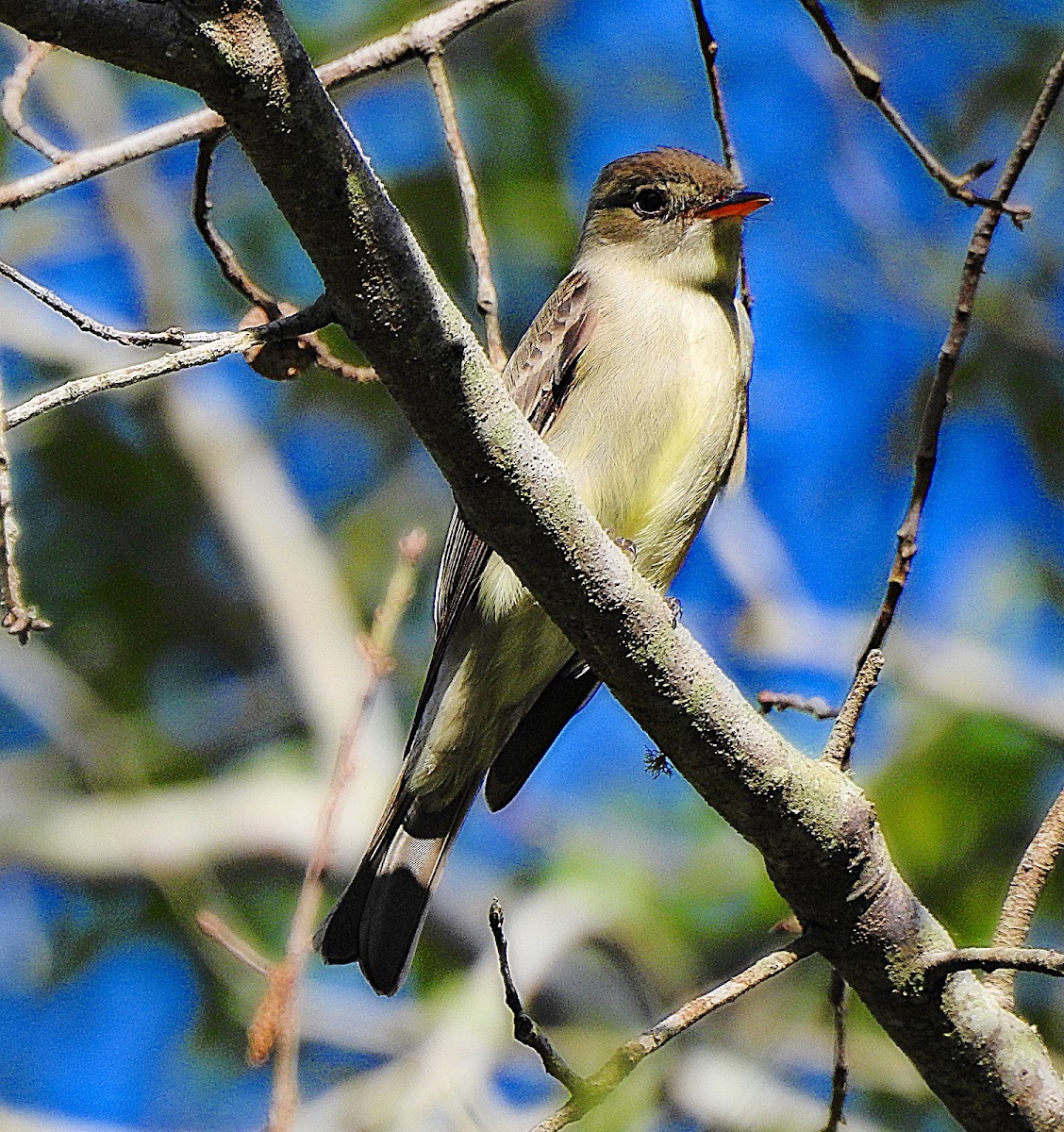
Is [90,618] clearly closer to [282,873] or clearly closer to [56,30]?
[282,873]

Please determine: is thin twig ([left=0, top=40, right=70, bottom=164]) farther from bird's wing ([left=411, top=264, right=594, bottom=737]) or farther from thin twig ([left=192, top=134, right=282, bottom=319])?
bird's wing ([left=411, top=264, right=594, bottom=737])

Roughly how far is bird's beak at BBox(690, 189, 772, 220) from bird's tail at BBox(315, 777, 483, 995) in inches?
→ 71.6

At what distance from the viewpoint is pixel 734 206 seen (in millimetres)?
4758

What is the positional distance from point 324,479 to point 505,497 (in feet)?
26.0

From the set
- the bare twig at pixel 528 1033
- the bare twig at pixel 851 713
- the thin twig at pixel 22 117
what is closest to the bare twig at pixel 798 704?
the bare twig at pixel 851 713

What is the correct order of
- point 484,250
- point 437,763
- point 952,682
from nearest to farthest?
point 484,250 → point 437,763 → point 952,682

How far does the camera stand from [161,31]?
206cm

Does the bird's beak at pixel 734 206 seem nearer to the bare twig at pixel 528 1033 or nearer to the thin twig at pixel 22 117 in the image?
the thin twig at pixel 22 117

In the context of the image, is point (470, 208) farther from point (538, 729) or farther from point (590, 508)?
point (538, 729)

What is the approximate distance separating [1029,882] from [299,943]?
135 centimetres

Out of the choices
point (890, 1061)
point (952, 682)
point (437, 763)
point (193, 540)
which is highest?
point (193, 540)

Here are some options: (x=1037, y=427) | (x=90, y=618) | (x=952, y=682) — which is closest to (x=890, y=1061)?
(x=952, y=682)

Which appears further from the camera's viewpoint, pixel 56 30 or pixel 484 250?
pixel 484 250

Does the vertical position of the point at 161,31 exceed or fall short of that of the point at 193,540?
it falls short
